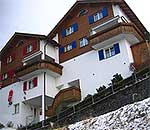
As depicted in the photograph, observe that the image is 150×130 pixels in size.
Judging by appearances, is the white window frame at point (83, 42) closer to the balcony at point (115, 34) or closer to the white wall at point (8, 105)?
the balcony at point (115, 34)

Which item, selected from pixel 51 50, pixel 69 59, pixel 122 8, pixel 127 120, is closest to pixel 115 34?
pixel 122 8

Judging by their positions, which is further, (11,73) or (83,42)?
(11,73)

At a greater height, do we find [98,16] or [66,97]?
[98,16]

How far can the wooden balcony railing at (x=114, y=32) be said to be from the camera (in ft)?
84.5

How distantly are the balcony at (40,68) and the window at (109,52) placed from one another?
17.2ft

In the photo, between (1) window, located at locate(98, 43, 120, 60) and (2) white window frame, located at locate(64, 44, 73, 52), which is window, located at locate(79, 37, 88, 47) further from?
(1) window, located at locate(98, 43, 120, 60)

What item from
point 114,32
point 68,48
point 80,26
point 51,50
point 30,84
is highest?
point 80,26

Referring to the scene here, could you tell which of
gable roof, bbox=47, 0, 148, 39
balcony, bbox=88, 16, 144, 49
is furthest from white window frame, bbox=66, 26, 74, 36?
balcony, bbox=88, 16, 144, 49

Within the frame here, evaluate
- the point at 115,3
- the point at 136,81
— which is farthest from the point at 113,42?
the point at 136,81

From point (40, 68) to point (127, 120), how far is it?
17.3m

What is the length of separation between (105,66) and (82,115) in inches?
325

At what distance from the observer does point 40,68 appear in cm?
2931

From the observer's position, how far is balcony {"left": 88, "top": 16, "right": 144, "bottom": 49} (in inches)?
1017

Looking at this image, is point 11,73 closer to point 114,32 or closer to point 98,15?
point 98,15
